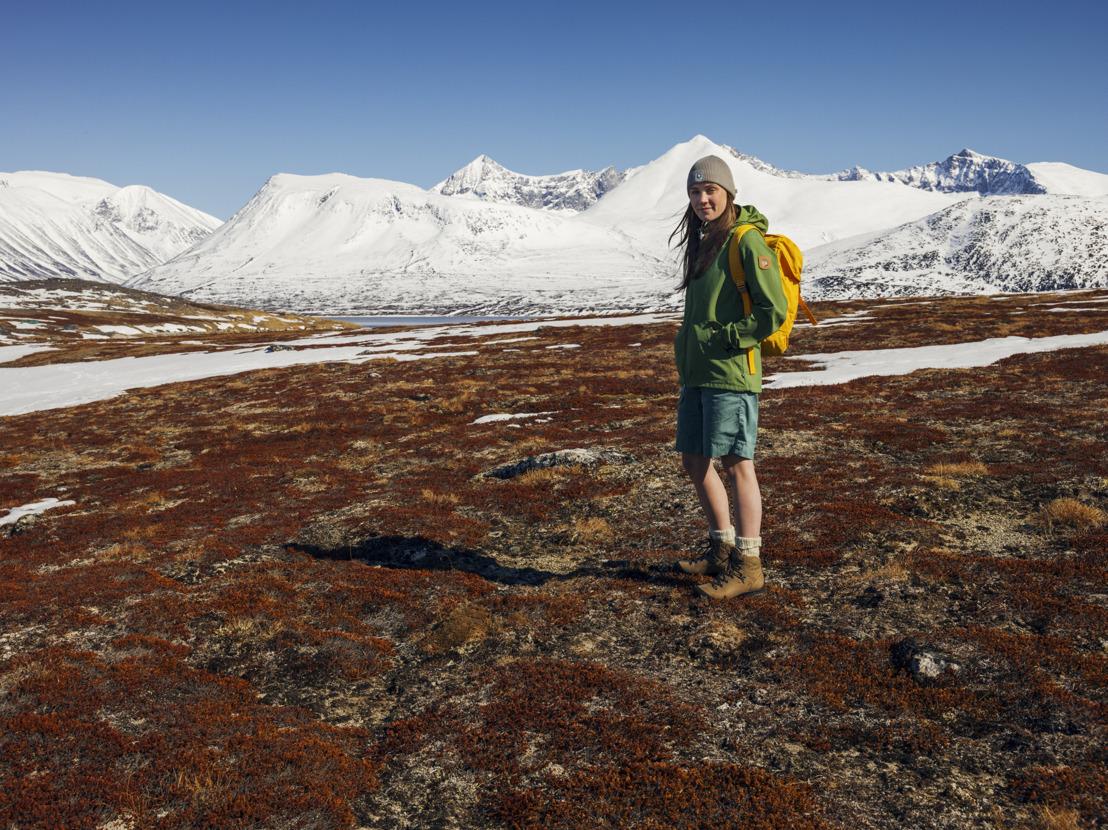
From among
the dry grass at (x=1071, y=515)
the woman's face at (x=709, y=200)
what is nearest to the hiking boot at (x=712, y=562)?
the woman's face at (x=709, y=200)

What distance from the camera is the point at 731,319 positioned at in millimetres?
6801

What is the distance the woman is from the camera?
649 cm

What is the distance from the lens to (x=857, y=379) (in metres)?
27.2

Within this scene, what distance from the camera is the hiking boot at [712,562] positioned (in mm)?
7793

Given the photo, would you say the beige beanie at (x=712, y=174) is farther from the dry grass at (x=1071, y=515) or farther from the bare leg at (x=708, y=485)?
the dry grass at (x=1071, y=515)

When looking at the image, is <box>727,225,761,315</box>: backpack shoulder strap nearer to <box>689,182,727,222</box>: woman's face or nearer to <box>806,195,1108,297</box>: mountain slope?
<box>689,182,727,222</box>: woman's face

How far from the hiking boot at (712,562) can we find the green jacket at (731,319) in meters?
2.14

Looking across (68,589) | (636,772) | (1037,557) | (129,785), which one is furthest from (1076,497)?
(68,589)

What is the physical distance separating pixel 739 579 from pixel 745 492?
1205mm

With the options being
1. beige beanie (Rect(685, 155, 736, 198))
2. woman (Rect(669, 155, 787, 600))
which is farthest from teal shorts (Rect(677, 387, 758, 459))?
beige beanie (Rect(685, 155, 736, 198))

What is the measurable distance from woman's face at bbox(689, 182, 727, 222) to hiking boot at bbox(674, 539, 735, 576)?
3.97 m

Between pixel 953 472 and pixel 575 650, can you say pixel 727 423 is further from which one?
pixel 953 472

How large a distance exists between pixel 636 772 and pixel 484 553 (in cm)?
603

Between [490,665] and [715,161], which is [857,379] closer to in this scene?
[715,161]
